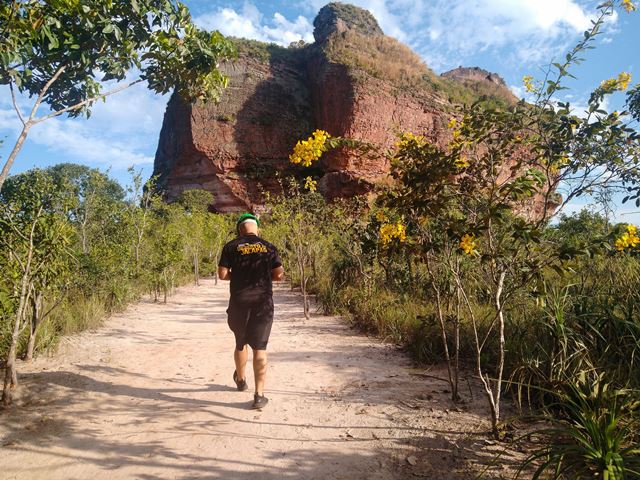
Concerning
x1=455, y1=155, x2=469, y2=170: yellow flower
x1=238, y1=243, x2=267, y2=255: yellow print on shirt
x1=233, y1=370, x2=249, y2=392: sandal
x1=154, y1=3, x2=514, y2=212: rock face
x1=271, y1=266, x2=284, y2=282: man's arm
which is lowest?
x1=233, y1=370, x2=249, y2=392: sandal

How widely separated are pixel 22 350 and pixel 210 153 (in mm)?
33452

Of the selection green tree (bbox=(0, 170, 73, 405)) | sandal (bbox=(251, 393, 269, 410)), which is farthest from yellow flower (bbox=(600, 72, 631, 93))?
green tree (bbox=(0, 170, 73, 405))

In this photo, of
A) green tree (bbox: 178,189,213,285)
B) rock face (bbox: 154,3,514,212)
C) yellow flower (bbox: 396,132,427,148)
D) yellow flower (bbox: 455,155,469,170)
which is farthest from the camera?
rock face (bbox: 154,3,514,212)

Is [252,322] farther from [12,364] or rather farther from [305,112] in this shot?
[305,112]

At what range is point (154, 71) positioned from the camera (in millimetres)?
3547

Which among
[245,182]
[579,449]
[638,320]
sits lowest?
[579,449]

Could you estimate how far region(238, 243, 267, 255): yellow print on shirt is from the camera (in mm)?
3533

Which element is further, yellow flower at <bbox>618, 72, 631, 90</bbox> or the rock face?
the rock face

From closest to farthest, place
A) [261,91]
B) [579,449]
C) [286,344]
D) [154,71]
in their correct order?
[579,449] < [154,71] < [286,344] < [261,91]

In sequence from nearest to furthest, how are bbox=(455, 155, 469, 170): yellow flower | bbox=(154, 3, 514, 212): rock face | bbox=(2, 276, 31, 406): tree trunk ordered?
bbox=(455, 155, 469, 170): yellow flower < bbox=(2, 276, 31, 406): tree trunk < bbox=(154, 3, 514, 212): rock face

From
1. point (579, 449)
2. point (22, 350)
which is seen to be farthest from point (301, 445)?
point (22, 350)

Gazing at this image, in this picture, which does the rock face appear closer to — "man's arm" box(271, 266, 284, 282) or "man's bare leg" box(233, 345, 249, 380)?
"man's arm" box(271, 266, 284, 282)

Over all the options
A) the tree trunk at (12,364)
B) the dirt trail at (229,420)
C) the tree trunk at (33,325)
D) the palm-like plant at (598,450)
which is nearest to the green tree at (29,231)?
the tree trunk at (12,364)

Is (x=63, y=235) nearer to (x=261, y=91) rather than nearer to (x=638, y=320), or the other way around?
(x=638, y=320)
